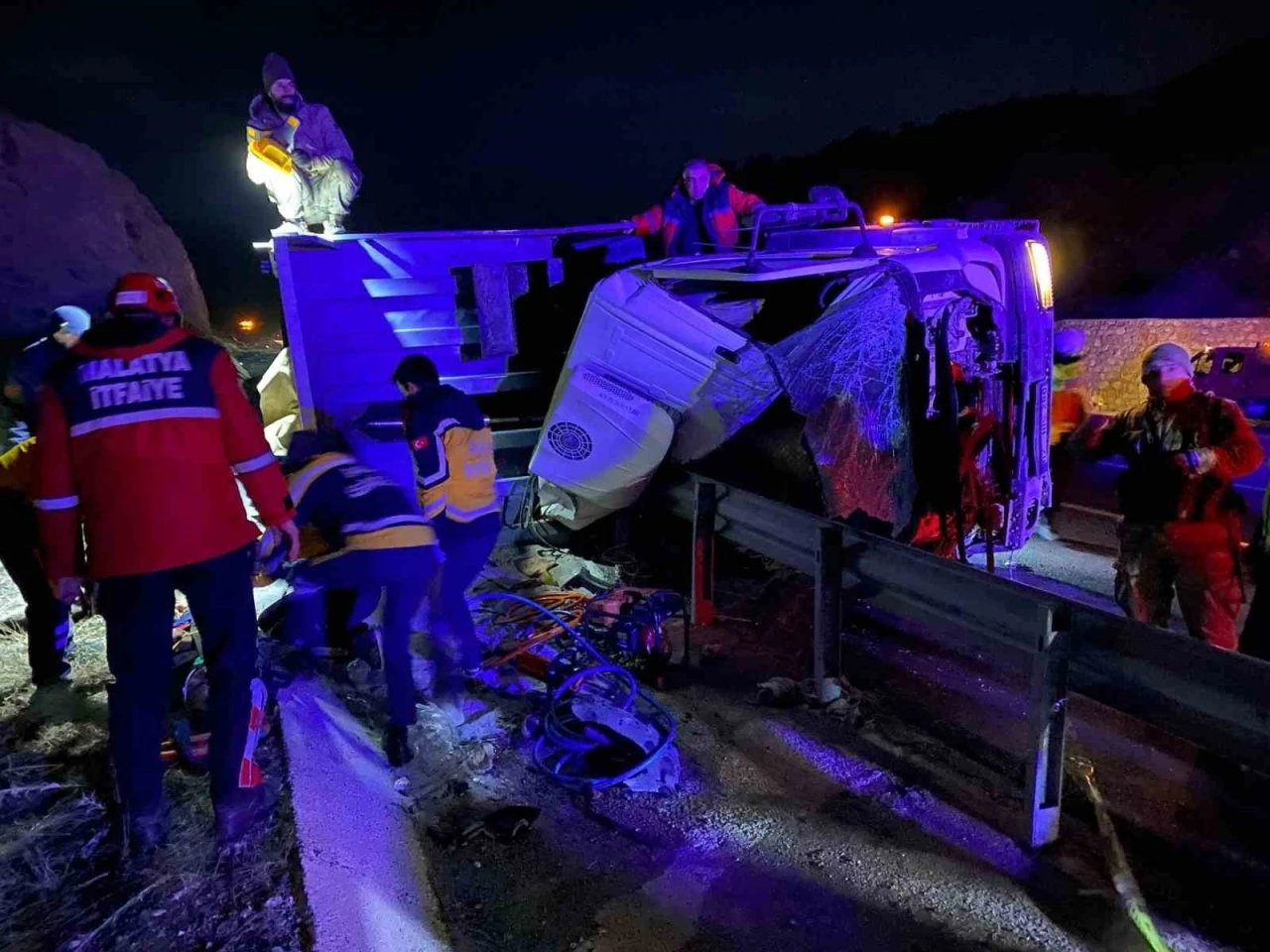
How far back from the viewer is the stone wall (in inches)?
355

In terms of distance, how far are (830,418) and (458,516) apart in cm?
215

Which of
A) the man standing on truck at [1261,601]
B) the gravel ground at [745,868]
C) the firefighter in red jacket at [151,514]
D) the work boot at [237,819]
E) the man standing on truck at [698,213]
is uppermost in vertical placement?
the man standing on truck at [698,213]

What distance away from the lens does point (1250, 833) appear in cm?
317

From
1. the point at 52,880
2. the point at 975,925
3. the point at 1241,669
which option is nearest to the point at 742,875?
the point at 975,925

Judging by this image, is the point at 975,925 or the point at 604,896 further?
the point at 604,896

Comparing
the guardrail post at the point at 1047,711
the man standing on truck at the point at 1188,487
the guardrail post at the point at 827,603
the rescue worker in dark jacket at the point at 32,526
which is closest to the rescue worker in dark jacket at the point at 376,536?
the rescue worker in dark jacket at the point at 32,526

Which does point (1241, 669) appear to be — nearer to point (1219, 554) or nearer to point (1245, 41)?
point (1219, 554)

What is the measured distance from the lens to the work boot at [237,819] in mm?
2828

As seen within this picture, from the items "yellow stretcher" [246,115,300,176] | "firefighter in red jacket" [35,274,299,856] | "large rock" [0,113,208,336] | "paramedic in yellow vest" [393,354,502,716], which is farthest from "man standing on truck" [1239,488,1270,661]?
"large rock" [0,113,208,336]

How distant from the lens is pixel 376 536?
3.42 metres

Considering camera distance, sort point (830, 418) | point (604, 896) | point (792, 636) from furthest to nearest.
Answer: point (792, 636) → point (830, 418) → point (604, 896)

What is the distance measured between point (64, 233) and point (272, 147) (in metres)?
8.27

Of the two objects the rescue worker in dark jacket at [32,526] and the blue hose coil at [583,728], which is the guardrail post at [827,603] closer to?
the blue hose coil at [583,728]

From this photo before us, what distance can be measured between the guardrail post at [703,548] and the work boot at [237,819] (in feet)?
9.03
